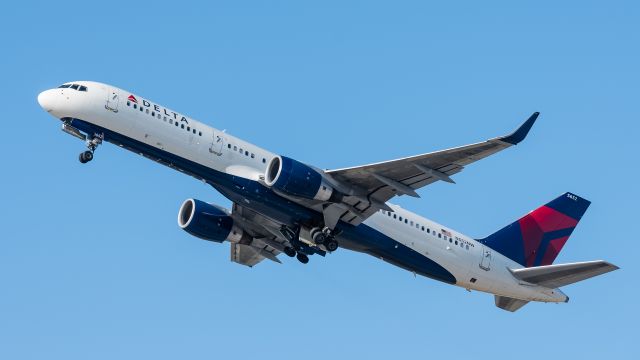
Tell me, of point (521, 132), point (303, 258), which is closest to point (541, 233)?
point (303, 258)

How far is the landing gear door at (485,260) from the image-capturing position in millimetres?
53094

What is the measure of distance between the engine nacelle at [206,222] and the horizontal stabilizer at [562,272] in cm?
1436

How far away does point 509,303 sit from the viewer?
54594 mm

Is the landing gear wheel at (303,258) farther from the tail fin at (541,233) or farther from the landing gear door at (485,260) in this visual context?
the tail fin at (541,233)

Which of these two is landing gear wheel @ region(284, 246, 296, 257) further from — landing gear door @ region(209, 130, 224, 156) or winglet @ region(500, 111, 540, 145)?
winglet @ region(500, 111, 540, 145)

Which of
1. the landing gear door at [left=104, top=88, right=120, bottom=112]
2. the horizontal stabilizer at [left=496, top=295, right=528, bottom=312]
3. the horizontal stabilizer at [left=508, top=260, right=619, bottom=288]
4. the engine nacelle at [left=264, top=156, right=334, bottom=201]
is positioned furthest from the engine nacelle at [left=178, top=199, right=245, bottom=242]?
the horizontal stabilizer at [left=508, top=260, right=619, bottom=288]

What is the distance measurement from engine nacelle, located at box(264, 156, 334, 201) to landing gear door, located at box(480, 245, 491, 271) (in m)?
10.4

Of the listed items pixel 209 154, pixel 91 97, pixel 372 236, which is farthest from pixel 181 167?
pixel 372 236

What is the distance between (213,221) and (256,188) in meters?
6.63

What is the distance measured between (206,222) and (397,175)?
1130 cm

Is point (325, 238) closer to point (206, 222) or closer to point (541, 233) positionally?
point (206, 222)

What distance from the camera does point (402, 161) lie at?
45312mm

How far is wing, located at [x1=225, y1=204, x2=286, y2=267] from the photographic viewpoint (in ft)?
171

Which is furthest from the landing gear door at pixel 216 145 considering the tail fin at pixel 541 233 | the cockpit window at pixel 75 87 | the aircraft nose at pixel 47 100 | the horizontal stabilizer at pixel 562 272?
the horizontal stabilizer at pixel 562 272
